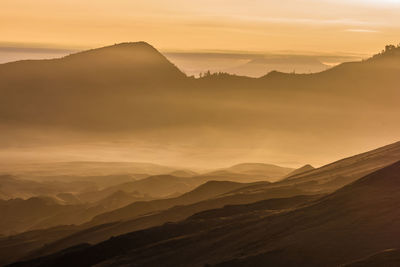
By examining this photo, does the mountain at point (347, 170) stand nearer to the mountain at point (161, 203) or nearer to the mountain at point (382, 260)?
the mountain at point (161, 203)

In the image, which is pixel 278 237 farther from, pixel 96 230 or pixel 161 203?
pixel 161 203

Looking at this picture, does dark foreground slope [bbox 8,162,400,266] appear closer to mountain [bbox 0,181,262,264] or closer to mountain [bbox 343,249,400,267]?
mountain [bbox 343,249,400,267]

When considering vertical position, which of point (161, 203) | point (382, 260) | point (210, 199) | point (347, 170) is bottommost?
point (382, 260)

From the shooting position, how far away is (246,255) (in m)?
91.2

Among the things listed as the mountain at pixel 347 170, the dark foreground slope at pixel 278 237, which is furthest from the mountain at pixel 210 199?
the dark foreground slope at pixel 278 237

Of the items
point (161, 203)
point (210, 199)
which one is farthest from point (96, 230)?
point (161, 203)

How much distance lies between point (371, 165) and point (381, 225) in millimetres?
62774

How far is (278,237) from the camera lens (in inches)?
3834

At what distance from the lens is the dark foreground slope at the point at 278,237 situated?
289 ft

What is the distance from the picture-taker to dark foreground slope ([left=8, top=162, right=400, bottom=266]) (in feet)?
289

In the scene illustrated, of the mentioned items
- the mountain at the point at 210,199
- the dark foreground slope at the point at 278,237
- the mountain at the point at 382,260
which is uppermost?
the mountain at the point at 210,199

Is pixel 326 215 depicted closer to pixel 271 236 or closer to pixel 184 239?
pixel 271 236

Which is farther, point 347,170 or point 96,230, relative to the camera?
point 347,170

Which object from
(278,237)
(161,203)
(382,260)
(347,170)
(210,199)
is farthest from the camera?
(161,203)
